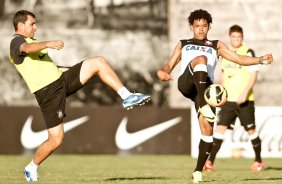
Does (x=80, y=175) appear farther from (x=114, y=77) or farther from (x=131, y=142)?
(x=131, y=142)

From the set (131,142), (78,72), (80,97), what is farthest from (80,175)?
(80,97)

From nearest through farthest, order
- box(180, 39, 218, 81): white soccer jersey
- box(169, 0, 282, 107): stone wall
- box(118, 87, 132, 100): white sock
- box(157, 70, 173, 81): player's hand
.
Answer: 1. box(118, 87, 132, 100): white sock
2. box(157, 70, 173, 81): player's hand
3. box(180, 39, 218, 81): white soccer jersey
4. box(169, 0, 282, 107): stone wall

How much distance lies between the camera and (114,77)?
9.65 metres

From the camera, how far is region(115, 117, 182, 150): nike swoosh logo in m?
18.2

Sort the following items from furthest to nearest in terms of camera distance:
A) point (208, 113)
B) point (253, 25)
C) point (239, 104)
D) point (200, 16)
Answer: point (253, 25) < point (239, 104) < point (200, 16) < point (208, 113)

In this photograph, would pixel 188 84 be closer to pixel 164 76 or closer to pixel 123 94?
pixel 164 76

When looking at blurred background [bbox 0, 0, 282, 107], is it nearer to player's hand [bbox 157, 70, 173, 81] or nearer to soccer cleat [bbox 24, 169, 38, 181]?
soccer cleat [bbox 24, 169, 38, 181]

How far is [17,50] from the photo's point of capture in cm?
986

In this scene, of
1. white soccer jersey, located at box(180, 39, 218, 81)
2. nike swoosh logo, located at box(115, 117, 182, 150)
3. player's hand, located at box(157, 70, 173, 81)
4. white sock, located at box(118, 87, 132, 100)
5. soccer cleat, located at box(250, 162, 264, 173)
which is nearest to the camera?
white sock, located at box(118, 87, 132, 100)

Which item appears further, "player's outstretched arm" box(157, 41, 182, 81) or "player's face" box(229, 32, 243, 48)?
"player's face" box(229, 32, 243, 48)

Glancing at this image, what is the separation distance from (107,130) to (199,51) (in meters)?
8.19

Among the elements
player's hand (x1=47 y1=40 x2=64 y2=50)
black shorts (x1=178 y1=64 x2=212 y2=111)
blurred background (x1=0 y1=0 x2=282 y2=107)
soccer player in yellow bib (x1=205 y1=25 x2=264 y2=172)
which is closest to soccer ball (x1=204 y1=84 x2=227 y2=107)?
black shorts (x1=178 y1=64 x2=212 y2=111)

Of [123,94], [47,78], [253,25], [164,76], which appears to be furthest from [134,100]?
[253,25]

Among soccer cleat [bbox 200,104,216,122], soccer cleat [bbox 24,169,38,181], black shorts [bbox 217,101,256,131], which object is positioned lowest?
black shorts [bbox 217,101,256,131]
